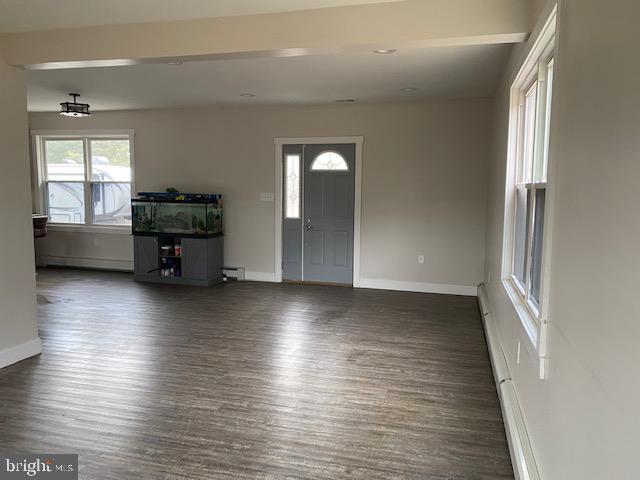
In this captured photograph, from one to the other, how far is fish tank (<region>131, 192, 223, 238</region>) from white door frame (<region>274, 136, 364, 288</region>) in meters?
0.89

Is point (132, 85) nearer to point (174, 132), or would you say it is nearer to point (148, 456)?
point (174, 132)

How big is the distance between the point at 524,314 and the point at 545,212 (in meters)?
0.81

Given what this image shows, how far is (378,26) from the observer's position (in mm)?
2883

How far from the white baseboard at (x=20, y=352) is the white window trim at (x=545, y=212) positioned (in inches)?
147

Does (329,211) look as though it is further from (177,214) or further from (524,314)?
(524,314)

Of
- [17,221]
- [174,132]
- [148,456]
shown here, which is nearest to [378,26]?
[148,456]

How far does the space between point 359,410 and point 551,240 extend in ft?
5.58

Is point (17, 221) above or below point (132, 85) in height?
below

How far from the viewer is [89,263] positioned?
26.0ft

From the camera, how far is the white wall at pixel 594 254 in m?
1.06

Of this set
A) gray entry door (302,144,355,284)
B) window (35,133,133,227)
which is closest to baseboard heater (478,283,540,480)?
gray entry door (302,144,355,284)

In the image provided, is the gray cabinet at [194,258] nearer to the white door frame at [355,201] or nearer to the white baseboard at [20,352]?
the white door frame at [355,201]

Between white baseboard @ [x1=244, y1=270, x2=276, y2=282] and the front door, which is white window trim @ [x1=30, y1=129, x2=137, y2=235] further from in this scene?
the front door

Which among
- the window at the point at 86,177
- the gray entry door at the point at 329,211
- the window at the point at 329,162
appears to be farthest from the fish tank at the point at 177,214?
the window at the point at 329,162
